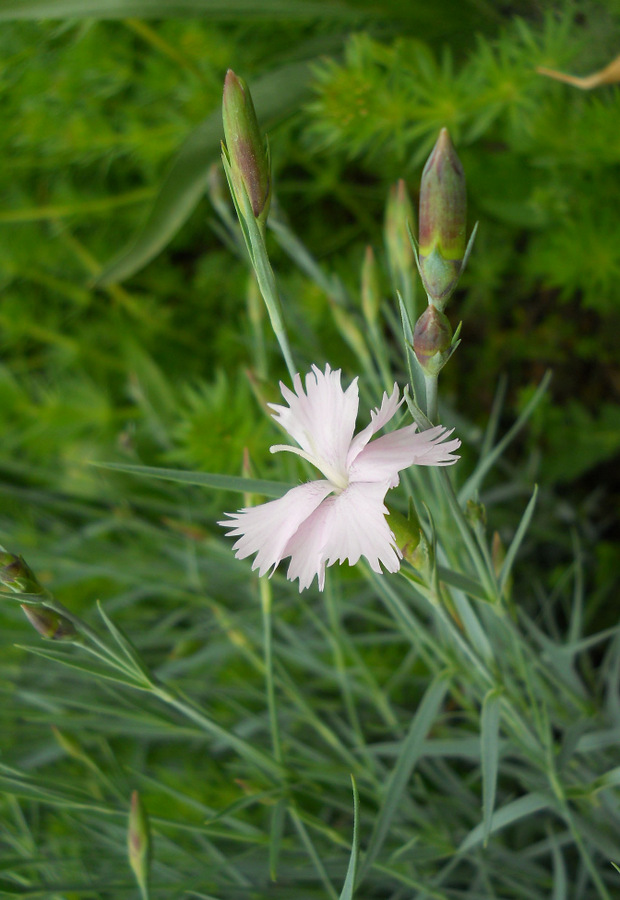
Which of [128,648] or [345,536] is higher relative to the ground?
[345,536]

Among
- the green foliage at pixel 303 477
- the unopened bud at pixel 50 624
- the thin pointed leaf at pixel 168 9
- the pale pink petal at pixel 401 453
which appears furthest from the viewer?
the thin pointed leaf at pixel 168 9

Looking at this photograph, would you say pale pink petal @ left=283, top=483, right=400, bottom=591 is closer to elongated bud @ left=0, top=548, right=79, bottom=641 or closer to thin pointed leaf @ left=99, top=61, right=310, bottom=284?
elongated bud @ left=0, top=548, right=79, bottom=641

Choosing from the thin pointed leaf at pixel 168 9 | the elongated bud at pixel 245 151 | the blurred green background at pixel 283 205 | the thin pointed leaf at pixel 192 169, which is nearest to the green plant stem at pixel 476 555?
the elongated bud at pixel 245 151

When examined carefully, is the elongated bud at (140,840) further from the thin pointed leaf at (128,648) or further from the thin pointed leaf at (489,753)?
the thin pointed leaf at (489,753)

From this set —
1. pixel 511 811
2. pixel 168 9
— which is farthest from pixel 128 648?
pixel 168 9

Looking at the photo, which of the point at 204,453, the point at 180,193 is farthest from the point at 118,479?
the point at 180,193

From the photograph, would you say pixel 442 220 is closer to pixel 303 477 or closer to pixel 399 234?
pixel 399 234

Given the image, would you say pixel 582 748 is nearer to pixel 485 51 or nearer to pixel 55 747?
pixel 55 747
